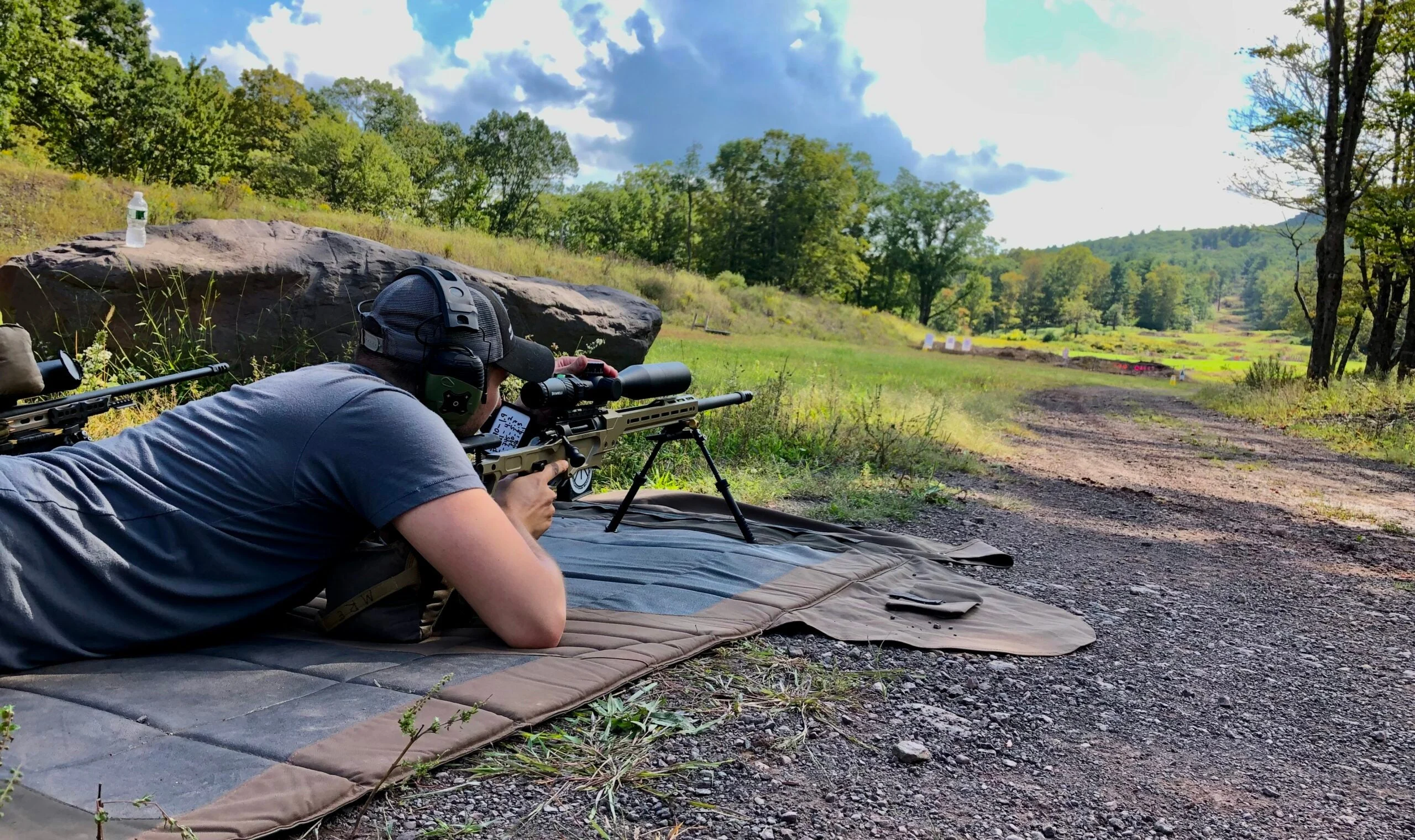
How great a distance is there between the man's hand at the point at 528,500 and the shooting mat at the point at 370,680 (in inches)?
16.0

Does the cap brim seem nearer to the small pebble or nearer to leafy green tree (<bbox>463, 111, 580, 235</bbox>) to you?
the small pebble

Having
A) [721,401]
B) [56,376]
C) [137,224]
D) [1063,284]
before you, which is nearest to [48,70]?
[137,224]

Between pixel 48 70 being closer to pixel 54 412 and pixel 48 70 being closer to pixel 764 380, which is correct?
pixel 764 380

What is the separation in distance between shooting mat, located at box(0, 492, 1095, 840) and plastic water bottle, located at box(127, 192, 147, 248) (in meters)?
4.91

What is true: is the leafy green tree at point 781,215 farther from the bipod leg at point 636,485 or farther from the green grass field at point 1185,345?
the bipod leg at point 636,485

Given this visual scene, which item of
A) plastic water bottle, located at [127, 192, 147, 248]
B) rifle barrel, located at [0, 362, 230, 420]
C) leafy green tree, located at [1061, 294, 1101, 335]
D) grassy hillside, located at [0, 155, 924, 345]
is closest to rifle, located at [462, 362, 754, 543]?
rifle barrel, located at [0, 362, 230, 420]

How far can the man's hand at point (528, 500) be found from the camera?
283 centimetres

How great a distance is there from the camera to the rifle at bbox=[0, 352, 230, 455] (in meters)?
3.32

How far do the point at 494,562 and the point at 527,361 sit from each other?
82 centimetres

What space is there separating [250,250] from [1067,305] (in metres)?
135

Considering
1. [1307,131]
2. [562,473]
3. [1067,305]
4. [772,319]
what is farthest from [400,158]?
[1067,305]

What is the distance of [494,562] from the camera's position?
92.0 inches

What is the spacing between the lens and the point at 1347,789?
94.7 inches

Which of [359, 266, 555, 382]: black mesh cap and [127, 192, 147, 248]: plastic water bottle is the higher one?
[127, 192, 147, 248]: plastic water bottle
